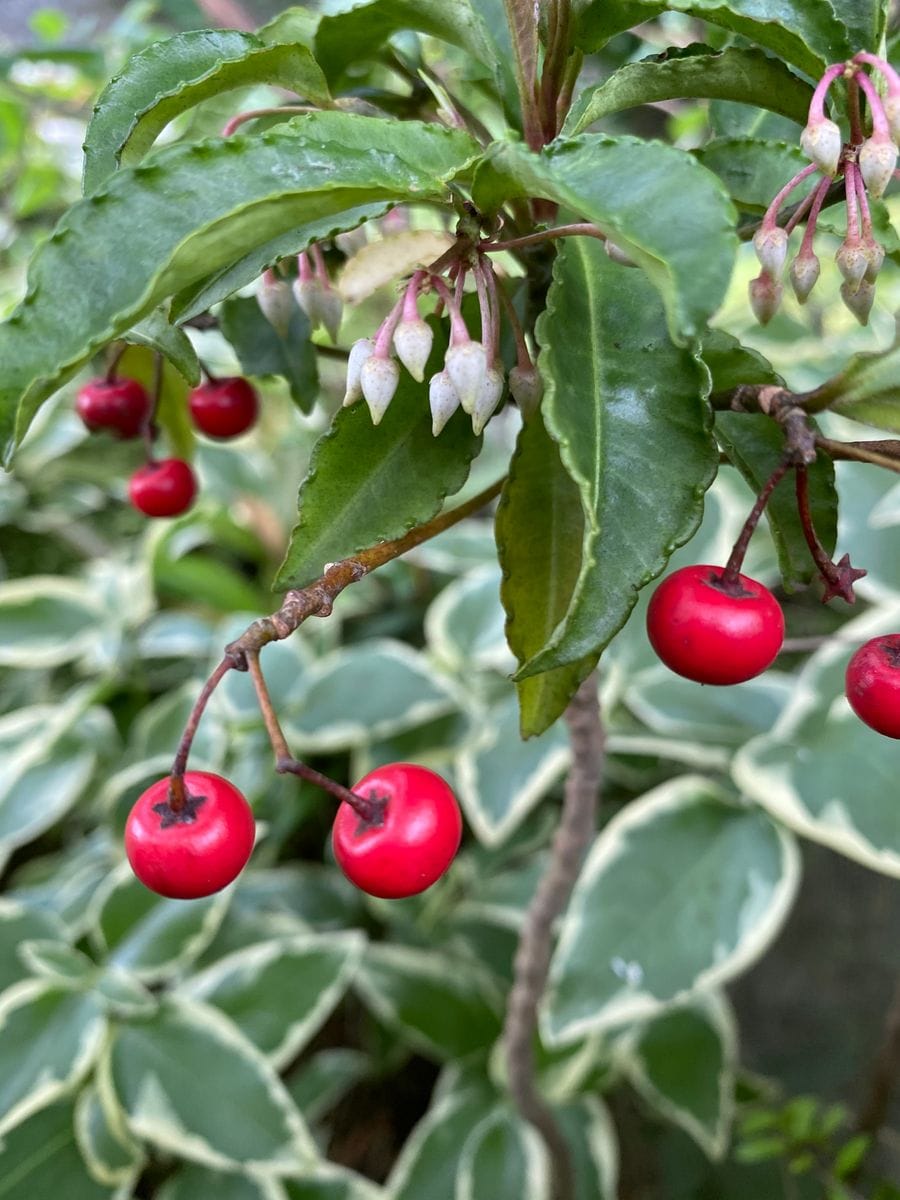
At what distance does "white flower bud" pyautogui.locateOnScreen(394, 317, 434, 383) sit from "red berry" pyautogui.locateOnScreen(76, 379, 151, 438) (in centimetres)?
35

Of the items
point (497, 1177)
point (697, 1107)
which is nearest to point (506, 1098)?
point (497, 1177)

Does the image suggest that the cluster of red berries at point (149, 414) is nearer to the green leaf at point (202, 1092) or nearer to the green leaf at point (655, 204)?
the green leaf at point (655, 204)

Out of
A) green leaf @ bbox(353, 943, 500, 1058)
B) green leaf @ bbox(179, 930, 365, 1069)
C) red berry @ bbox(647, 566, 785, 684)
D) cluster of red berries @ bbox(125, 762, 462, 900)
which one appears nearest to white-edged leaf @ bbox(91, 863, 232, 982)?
green leaf @ bbox(179, 930, 365, 1069)

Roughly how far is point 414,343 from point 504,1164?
872mm

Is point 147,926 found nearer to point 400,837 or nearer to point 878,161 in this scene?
point 400,837

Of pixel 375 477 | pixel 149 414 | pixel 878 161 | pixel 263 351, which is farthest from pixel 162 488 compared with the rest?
pixel 878 161

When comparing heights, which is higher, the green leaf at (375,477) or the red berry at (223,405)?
the green leaf at (375,477)

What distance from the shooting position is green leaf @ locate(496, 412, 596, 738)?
0.47 m

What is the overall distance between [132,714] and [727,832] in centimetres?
103

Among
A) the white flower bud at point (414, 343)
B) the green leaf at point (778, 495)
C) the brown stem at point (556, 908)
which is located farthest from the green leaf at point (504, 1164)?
the white flower bud at point (414, 343)

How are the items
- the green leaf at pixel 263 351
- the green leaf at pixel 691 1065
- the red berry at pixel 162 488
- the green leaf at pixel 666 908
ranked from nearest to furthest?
1. the green leaf at pixel 263 351
2. the red berry at pixel 162 488
3. the green leaf at pixel 666 908
4. the green leaf at pixel 691 1065

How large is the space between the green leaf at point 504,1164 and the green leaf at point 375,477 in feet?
2.52

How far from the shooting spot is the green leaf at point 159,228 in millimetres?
336

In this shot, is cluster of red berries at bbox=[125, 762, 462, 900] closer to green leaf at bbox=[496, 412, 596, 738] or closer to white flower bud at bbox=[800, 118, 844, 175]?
green leaf at bbox=[496, 412, 596, 738]
